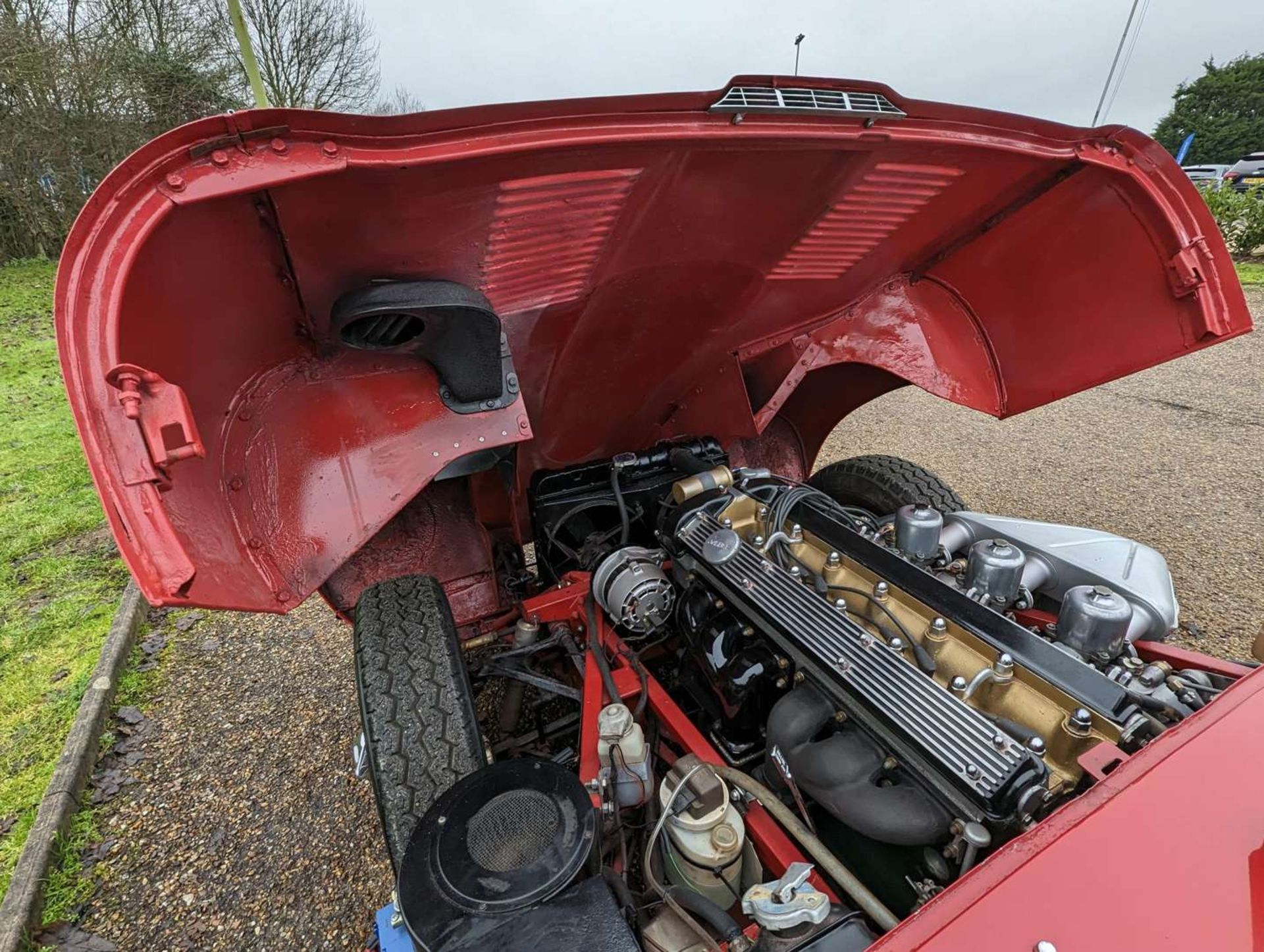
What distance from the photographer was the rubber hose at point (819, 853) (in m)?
1.20

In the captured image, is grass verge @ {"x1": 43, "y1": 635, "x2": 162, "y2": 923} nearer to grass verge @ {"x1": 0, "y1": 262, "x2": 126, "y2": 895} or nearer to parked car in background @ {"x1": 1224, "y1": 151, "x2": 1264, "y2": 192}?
grass verge @ {"x1": 0, "y1": 262, "x2": 126, "y2": 895}

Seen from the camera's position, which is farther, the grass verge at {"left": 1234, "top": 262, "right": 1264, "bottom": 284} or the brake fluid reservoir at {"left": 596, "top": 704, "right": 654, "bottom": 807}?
the grass verge at {"left": 1234, "top": 262, "right": 1264, "bottom": 284}

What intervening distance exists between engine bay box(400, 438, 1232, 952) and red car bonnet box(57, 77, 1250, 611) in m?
0.59

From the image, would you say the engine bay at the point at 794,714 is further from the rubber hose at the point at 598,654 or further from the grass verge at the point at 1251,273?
the grass verge at the point at 1251,273

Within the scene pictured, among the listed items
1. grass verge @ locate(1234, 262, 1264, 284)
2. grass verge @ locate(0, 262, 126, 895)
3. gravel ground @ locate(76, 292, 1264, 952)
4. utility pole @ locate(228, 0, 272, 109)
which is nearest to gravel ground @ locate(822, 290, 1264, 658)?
gravel ground @ locate(76, 292, 1264, 952)

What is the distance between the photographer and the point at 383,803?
4.80 feet

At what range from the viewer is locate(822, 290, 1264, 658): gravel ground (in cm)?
346

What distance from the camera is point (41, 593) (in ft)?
10.8

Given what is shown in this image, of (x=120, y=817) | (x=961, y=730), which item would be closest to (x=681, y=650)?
(x=961, y=730)

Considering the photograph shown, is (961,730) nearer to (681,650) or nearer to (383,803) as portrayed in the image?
(681,650)

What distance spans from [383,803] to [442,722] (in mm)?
211

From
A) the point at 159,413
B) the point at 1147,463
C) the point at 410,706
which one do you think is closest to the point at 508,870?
the point at 410,706

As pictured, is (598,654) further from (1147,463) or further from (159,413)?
(1147,463)

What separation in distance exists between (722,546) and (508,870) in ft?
3.48
